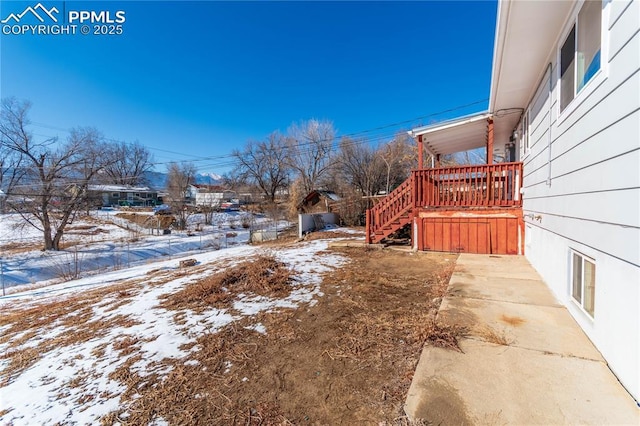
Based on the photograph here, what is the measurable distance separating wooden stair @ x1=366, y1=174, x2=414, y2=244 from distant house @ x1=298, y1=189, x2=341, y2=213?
9.81 meters

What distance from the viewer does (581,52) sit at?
2814 millimetres

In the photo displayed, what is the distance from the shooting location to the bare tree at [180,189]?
24406 mm

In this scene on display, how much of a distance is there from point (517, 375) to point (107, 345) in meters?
3.77

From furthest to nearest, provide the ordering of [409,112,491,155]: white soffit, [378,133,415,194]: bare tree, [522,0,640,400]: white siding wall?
[378,133,415,194]: bare tree
[409,112,491,155]: white soffit
[522,0,640,400]: white siding wall

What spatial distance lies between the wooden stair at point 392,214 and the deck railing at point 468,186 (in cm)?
34

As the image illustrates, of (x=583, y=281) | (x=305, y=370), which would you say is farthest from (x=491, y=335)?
(x=305, y=370)

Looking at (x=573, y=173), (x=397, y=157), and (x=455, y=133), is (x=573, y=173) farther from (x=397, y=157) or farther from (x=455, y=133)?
(x=397, y=157)

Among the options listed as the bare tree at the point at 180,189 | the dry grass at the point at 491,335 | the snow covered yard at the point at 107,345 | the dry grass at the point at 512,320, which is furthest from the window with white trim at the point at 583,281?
the bare tree at the point at 180,189

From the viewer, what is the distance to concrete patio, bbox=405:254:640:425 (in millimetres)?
1590

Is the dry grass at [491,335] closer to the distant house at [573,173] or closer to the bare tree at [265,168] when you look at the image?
the distant house at [573,173]

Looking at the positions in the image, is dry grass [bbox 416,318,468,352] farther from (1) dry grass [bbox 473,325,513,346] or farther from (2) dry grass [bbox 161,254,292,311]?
(2) dry grass [bbox 161,254,292,311]

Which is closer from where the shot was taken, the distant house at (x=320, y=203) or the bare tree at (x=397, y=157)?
the distant house at (x=320, y=203)

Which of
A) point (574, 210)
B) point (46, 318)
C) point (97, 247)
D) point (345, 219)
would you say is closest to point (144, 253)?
point (97, 247)

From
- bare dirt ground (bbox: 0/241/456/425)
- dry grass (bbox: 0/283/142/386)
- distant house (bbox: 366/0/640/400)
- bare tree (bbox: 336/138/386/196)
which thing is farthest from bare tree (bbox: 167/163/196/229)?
distant house (bbox: 366/0/640/400)
